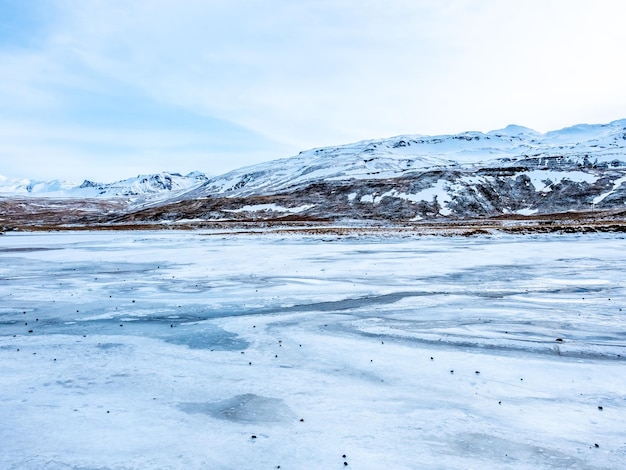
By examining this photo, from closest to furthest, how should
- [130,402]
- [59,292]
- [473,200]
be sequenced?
[130,402] → [59,292] → [473,200]

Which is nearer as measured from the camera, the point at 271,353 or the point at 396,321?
the point at 271,353

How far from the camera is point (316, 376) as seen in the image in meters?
8.54

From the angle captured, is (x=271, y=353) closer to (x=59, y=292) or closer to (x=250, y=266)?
(x=59, y=292)

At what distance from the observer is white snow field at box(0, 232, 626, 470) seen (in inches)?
234

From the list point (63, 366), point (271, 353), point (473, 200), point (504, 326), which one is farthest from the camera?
point (473, 200)

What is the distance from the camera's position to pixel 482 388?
7820 mm

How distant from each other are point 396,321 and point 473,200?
84481 millimetres

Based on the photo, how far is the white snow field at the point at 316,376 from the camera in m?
5.94

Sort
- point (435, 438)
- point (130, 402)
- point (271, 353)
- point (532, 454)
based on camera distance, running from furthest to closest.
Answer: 1. point (271, 353)
2. point (130, 402)
3. point (435, 438)
4. point (532, 454)

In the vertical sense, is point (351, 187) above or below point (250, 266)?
above

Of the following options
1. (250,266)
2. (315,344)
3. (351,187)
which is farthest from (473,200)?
(315,344)

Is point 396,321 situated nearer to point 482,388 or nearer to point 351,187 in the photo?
point 482,388

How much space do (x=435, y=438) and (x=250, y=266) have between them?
19467 millimetres

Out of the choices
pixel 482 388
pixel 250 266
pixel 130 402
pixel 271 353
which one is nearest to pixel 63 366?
pixel 130 402
